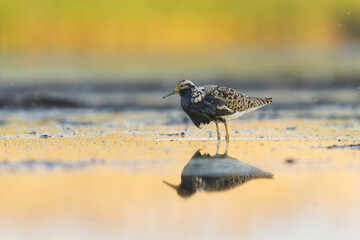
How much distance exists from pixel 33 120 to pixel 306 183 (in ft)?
27.5

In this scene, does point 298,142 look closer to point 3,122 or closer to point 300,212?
point 300,212

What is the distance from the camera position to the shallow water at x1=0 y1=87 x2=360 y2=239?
249 inches

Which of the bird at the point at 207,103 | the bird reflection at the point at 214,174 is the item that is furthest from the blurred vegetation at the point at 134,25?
the bird reflection at the point at 214,174

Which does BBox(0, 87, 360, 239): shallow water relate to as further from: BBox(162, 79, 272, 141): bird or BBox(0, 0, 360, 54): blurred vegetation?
BBox(0, 0, 360, 54): blurred vegetation

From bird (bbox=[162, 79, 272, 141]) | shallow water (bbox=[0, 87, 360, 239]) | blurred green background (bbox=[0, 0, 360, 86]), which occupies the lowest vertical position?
shallow water (bbox=[0, 87, 360, 239])

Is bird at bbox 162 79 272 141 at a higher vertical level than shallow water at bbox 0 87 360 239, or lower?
higher

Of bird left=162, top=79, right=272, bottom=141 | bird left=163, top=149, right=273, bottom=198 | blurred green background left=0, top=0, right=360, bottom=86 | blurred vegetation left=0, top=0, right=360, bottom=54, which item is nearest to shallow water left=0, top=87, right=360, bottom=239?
bird left=163, top=149, right=273, bottom=198

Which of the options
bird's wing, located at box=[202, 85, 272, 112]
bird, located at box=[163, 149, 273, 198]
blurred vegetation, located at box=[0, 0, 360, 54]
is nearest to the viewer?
bird, located at box=[163, 149, 273, 198]

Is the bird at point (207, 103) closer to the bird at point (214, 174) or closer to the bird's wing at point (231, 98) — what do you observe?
the bird's wing at point (231, 98)

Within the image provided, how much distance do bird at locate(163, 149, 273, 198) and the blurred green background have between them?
19582 mm

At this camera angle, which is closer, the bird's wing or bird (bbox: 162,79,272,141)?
bird (bbox: 162,79,272,141)

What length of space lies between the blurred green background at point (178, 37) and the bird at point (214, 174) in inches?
771

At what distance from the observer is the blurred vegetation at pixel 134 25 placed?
35.9m

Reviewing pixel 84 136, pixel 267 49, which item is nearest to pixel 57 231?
pixel 84 136
